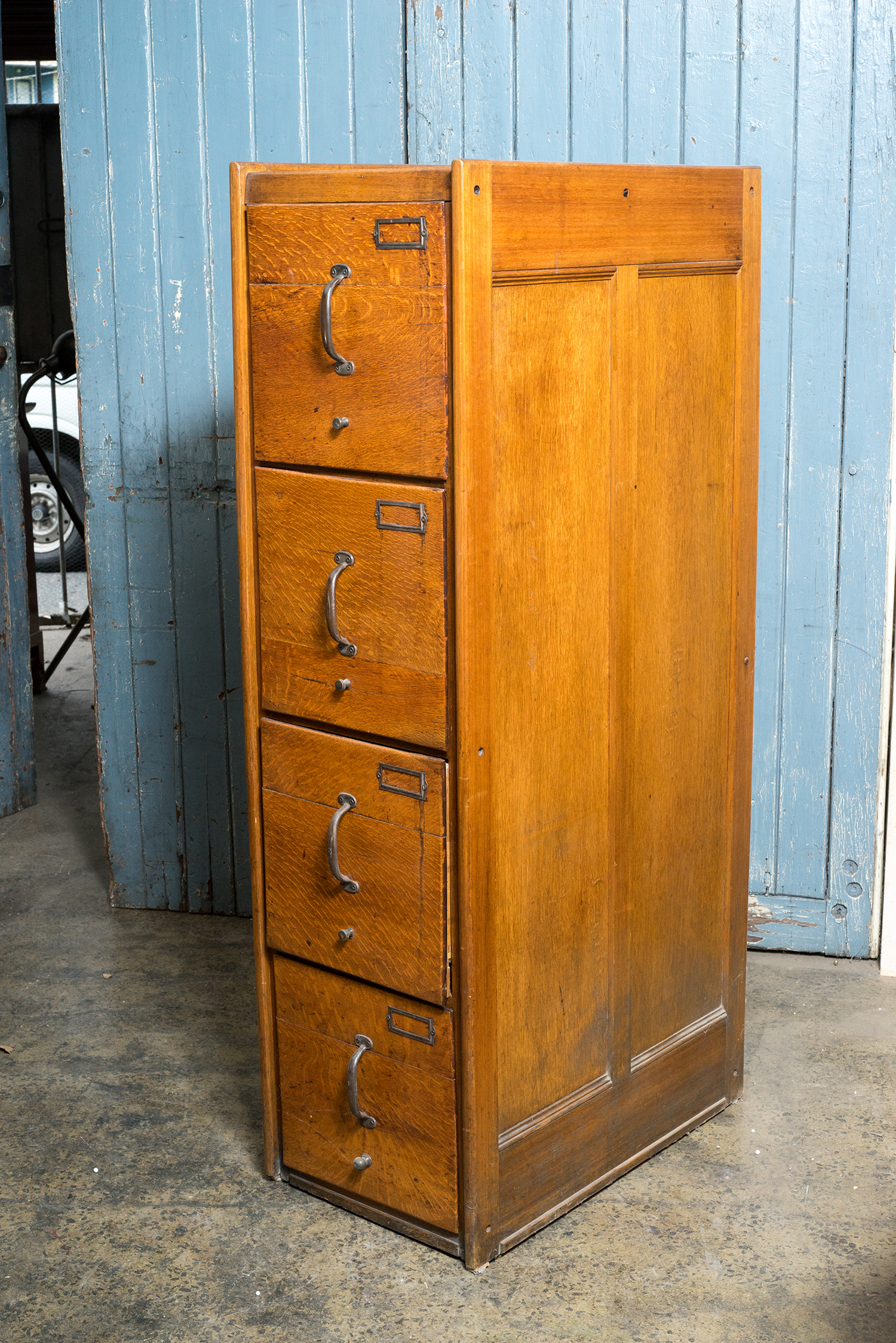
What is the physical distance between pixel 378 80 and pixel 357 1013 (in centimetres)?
214

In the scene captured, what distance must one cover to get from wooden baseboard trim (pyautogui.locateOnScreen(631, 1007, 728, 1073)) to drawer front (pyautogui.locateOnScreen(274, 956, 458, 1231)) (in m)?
0.47

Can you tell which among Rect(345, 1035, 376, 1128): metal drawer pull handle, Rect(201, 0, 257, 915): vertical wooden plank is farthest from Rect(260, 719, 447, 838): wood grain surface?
Rect(201, 0, 257, 915): vertical wooden plank

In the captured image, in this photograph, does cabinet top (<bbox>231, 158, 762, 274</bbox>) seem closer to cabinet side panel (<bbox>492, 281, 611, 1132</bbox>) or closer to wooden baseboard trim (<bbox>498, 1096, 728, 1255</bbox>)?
cabinet side panel (<bbox>492, 281, 611, 1132</bbox>)

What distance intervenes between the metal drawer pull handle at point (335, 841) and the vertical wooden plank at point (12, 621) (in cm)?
252

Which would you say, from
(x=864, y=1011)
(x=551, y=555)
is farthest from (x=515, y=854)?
(x=864, y=1011)

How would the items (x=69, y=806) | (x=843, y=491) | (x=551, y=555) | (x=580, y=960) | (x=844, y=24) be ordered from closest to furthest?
(x=551, y=555)
(x=580, y=960)
(x=844, y=24)
(x=843, y=491)
(x=69, y=806)

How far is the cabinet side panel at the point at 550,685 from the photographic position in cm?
235

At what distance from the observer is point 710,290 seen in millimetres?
2688

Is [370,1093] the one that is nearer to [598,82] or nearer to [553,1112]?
[553,1112]

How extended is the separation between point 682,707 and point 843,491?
95 cm

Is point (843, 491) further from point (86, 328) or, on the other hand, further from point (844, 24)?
point (86, 328)

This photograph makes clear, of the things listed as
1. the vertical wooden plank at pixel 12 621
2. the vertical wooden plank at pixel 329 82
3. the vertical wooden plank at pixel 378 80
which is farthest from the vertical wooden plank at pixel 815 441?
the vertical wooden plank at pixel 12 621

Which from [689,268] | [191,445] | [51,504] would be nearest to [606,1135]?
[689,268]

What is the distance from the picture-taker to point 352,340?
7.56 feet
